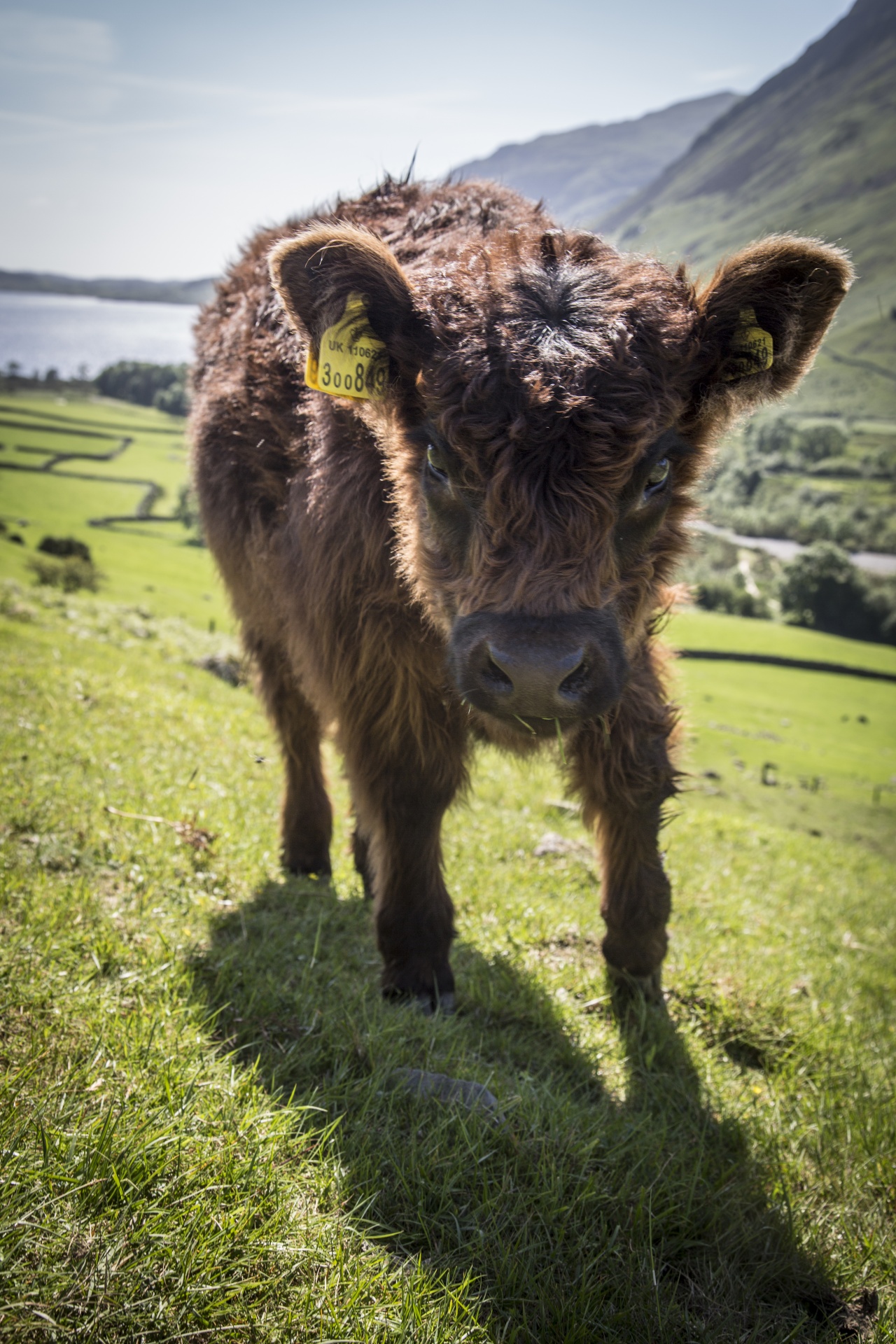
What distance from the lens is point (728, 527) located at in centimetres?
8406

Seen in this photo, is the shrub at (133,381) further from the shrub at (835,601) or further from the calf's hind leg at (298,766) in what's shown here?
the shrub at (835,601)

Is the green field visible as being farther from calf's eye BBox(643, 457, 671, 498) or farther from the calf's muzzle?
calf's eye BBox(643, 457, 671, 498)

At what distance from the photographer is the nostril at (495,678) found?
233 centimetres

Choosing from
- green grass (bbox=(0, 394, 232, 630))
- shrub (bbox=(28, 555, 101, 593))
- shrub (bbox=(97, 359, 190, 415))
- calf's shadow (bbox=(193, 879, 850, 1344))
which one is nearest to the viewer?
calf's shadow (bbox=(193, 879, 850, 1344))

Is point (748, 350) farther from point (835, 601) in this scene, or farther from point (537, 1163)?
point (835, 601)

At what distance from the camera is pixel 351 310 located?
2.91 m

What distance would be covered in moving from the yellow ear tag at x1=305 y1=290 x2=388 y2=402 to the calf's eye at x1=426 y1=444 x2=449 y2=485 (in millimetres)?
421

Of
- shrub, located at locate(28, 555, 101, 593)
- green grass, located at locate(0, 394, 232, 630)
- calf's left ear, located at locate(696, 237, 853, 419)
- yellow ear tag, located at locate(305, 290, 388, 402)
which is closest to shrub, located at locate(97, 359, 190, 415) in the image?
green grass, located at locate(0, 394, 232, 630)

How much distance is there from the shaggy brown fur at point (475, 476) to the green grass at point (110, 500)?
43.2 feet

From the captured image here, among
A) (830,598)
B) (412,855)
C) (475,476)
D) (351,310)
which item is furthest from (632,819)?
(830,598)

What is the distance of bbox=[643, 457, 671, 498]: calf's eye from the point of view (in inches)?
105

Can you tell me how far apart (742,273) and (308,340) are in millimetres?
1660

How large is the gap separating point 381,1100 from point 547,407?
2.28m

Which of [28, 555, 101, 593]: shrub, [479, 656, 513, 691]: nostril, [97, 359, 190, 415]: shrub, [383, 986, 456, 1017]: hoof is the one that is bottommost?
[28, 555, 101, 593]: shrub
